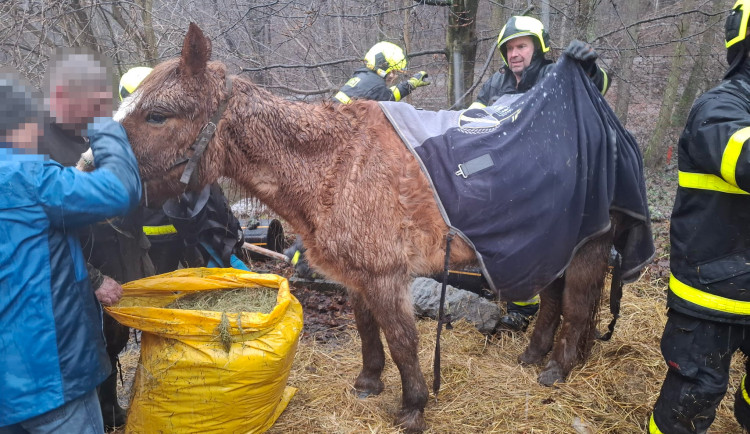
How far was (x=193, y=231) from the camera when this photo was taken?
12.4 feet

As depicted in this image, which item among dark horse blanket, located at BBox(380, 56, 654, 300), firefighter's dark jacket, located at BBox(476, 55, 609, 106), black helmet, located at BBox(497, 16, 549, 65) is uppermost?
black helmet, located at BBox(497, 16, 549, 65)

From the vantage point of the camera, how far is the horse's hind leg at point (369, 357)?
3.38m

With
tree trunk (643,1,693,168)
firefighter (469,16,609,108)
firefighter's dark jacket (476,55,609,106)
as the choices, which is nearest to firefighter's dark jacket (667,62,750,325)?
firefighter's dark jacket (476,55,609,106)

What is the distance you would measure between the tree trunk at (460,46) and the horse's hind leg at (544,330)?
3.44 metres

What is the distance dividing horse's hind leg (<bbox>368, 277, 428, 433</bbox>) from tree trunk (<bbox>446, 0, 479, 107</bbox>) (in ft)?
14.0

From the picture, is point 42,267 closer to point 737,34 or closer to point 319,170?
point 319,170

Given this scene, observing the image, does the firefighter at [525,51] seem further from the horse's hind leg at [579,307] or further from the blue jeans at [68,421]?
the blue jeans at [68,421]

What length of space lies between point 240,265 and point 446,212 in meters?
2.23

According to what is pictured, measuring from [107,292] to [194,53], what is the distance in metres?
1.29

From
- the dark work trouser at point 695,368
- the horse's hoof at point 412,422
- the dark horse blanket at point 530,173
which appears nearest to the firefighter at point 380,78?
the dark horse blanket at point 530,173

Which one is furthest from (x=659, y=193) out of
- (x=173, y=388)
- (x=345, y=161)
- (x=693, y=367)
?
(x=173, y=388)

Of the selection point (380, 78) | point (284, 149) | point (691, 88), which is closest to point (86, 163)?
point (284, 149)

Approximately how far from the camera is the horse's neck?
261cm

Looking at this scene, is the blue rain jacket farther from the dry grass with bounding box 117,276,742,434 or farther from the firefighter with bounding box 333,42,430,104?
the firefighter with bounding box 333,42,430,104
